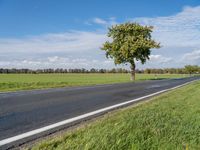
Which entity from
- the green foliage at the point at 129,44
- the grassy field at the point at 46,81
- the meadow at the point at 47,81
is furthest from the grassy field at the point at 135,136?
the green foliage at the point at 129,44

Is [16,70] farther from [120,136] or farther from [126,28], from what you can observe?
[120,136]

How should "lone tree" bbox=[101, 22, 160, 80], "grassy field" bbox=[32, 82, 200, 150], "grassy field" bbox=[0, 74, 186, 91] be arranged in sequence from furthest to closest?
"lone tree" bbox=[101, 22, 160, 80] → "grassy field" bbox=[0, 74, 186, 91] → "grassy field" bbox=[32, 82, 200, 150]

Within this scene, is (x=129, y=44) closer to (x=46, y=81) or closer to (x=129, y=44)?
(x=129, y=44)

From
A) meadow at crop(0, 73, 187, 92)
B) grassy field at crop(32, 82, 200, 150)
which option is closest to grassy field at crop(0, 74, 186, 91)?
meadow at crop(0, 73, 187, 92)

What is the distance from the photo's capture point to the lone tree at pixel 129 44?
40531mm

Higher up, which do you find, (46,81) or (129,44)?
(129,44)

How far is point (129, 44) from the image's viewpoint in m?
40.8

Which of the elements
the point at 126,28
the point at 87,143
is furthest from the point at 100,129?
the point at 126,28

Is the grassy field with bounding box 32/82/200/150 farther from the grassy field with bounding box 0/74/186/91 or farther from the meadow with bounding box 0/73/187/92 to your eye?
the grassy field with bounding box 0/74/186/91

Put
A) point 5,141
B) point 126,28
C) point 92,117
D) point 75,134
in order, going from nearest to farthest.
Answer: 1. point 5,141
2. point 75,134
3. point 92,117
4. point 126,28

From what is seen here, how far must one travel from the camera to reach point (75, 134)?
18.2 ft

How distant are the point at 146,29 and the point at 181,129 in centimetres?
3793

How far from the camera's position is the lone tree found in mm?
40531

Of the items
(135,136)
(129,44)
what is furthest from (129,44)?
(135,136)
